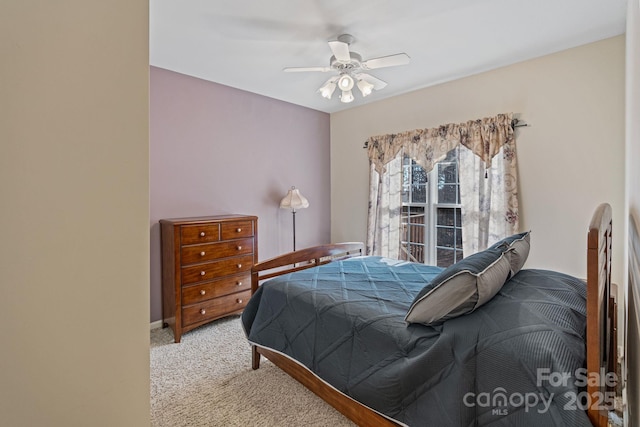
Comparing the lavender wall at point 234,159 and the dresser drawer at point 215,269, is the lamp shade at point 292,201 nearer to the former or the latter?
the lavender wall at point 234,159

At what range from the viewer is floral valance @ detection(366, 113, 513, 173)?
309 centimetres

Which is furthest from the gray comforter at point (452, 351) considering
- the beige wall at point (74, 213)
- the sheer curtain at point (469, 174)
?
the sheer curtain at point (469, 174)

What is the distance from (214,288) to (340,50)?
2406 mm

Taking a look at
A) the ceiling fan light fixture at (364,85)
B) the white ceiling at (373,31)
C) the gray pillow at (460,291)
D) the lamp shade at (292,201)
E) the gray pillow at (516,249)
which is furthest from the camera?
the lamp shade at (292,201)

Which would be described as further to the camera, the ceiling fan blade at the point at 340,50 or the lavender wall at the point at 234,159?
the lavender wall at the point at 234,159

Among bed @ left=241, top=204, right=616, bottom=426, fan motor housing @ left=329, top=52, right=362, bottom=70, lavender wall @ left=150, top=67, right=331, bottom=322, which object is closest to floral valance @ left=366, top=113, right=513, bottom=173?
lavender wall @ left=150, top=67, right=331, bottom=322

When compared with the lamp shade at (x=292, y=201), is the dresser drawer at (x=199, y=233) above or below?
below

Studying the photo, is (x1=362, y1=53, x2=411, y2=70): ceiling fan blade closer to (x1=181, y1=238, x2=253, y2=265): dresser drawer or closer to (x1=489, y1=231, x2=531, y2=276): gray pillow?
(x1=489, y1=231, x2=531, y2=276): gray pillow

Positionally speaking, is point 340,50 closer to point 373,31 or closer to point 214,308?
point 373,31

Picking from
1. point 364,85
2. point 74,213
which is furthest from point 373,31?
point 74,213

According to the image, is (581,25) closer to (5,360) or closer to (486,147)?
(486,147)

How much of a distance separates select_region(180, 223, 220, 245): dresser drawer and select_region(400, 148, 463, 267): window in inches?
88.4

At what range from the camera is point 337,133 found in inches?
186

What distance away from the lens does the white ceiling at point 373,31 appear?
83.9 inches
